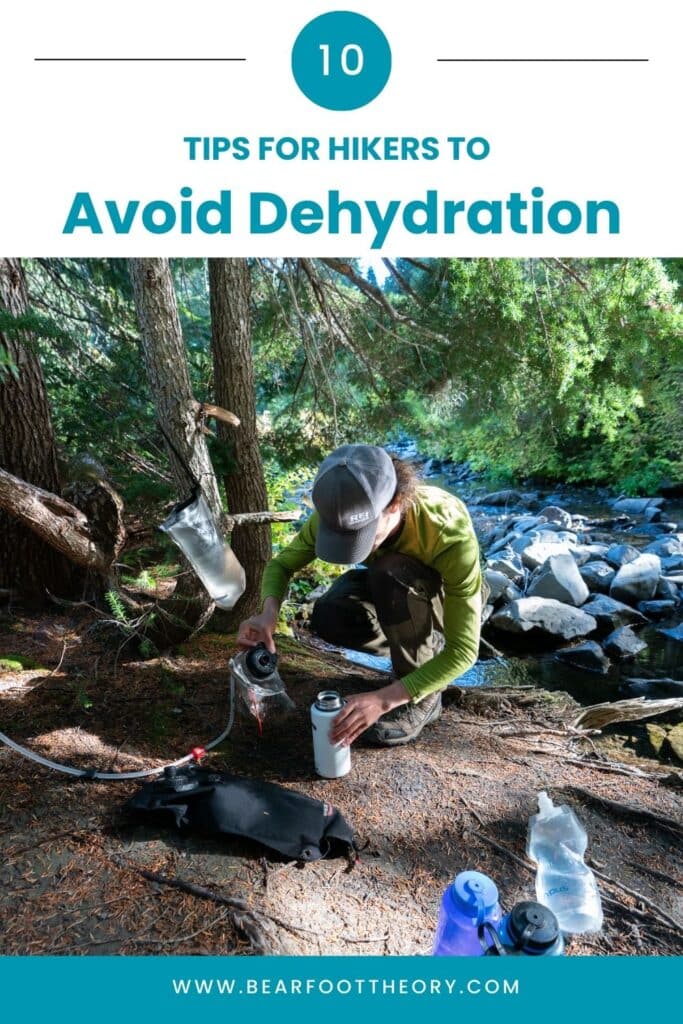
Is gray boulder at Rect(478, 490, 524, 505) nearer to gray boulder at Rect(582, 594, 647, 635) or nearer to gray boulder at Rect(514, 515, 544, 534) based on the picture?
gray boulder at Rect(514, 515, 544, 534)

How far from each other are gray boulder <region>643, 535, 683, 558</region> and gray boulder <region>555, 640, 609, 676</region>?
237 cm

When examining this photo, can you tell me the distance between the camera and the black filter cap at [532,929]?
1249mm

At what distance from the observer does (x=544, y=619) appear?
16.7 feet

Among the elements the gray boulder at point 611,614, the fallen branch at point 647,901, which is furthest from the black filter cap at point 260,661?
the gray boulder at point 611,614

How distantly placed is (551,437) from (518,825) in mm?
3390

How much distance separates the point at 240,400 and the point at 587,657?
366 cm

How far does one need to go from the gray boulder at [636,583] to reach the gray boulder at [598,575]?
0.12m

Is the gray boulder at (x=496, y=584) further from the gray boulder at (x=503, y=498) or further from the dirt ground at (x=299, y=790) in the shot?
the gray boulder at (x=503, y=498)

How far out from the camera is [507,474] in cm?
861

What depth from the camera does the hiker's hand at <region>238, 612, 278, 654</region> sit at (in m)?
2.28

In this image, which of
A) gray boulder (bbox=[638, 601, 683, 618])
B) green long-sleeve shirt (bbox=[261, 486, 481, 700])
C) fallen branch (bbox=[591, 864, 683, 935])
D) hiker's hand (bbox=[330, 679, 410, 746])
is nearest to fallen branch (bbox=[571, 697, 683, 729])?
fallen branch (bbox=[591, 864, 683, 935])

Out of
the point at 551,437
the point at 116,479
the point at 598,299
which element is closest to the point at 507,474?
the point at 551,437
